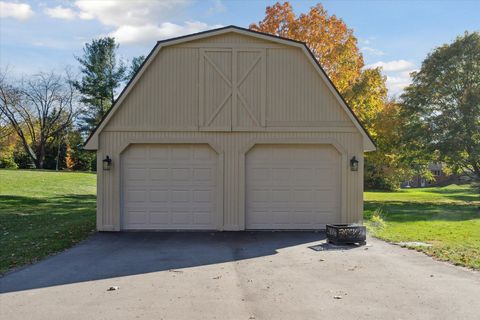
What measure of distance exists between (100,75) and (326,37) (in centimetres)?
2419

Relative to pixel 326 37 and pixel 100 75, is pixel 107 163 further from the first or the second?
pixel 100 75

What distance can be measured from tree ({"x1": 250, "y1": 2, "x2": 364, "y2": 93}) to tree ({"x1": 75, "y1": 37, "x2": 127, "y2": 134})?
2135 cm

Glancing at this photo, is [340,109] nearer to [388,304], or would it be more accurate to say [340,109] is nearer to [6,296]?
[388,304]

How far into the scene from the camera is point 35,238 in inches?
436

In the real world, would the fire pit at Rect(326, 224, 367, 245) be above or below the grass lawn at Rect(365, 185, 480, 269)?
above

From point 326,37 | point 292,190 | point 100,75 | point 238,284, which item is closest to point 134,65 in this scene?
point 100,75

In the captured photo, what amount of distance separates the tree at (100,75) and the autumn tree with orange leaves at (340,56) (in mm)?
20297

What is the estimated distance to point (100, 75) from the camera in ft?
136

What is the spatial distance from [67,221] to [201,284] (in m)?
9.12

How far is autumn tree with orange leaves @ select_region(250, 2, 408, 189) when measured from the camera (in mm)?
23531

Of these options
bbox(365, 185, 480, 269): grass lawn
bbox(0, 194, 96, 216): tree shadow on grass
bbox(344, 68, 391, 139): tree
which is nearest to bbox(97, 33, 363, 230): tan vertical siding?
bbox(365, 185, 480, 269): grass lawn

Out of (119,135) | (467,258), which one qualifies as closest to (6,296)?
(119,135)

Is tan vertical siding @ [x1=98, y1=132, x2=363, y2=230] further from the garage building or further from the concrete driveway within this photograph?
the concrete driveway

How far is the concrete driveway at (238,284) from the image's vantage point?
5.57m
